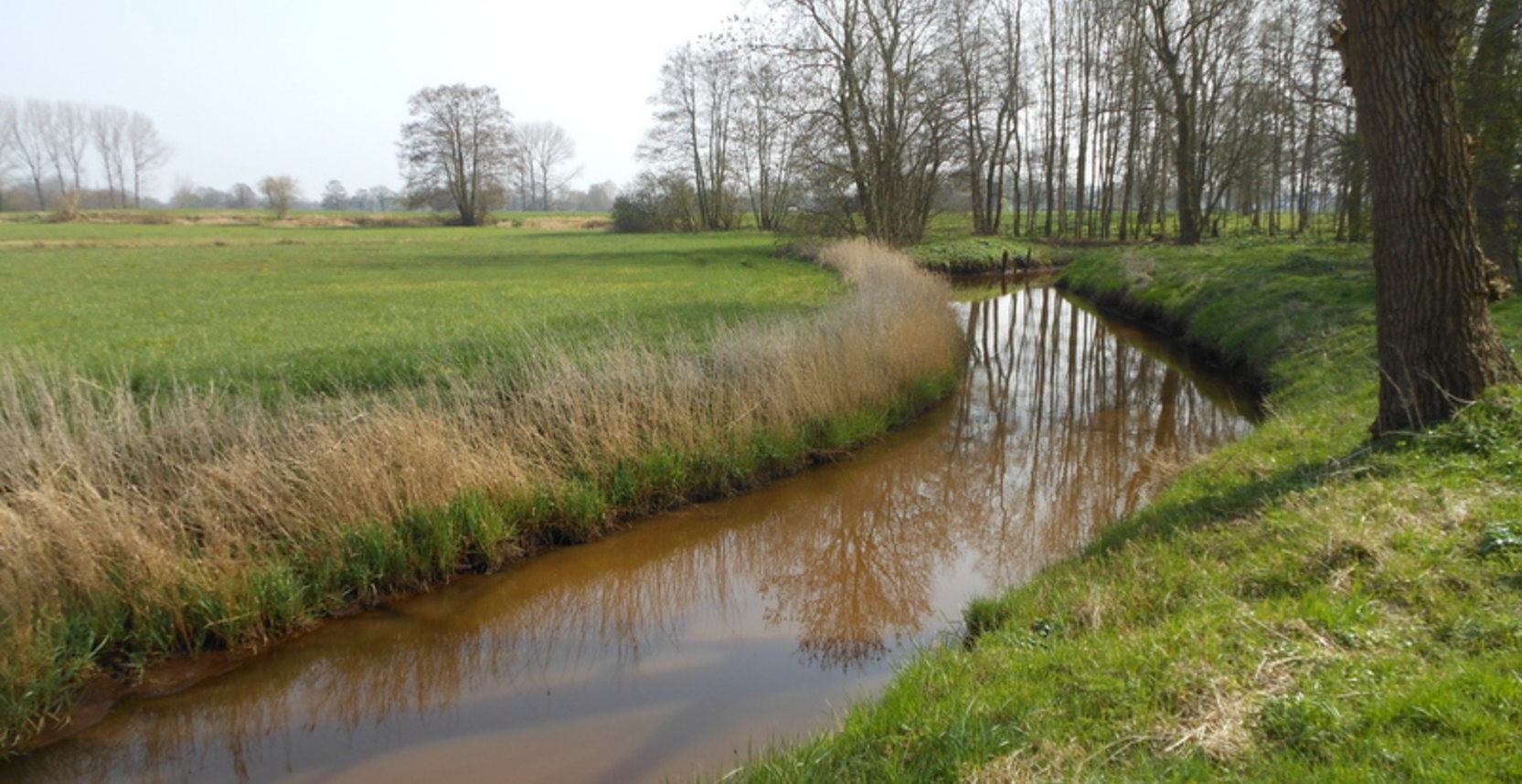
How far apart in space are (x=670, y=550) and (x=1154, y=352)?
12.1 metres

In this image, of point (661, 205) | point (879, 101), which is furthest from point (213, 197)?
point (879, 101)

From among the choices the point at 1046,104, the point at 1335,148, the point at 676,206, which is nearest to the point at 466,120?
the point at 676,206

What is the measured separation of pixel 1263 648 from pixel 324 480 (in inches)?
246

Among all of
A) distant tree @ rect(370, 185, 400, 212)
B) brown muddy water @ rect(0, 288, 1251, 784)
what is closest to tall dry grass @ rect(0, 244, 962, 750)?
brown muddy water @ rect(0, 288, 1251, 784)

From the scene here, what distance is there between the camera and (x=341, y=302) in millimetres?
17453

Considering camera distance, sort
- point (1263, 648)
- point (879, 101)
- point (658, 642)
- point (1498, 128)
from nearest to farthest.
Answer: point (1263, 648) → point (658, 642) → point (1498, 128) → point (879, 101)

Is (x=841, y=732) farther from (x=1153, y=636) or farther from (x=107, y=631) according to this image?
(x=107, y=631)

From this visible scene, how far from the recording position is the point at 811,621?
20.4 feet

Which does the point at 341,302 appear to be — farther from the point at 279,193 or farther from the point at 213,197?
the point at 213,197

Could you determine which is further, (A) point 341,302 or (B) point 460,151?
(B) point 460,151

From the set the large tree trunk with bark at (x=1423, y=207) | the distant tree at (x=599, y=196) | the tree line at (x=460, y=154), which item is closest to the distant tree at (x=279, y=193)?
the tree line at (x=460, y=154)

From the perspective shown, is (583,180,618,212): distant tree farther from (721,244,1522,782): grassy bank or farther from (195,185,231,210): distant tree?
(721,244,1522,782): grassy bank

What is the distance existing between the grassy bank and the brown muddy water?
98 centimetres

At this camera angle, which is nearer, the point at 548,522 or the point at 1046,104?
the point at 548,522
